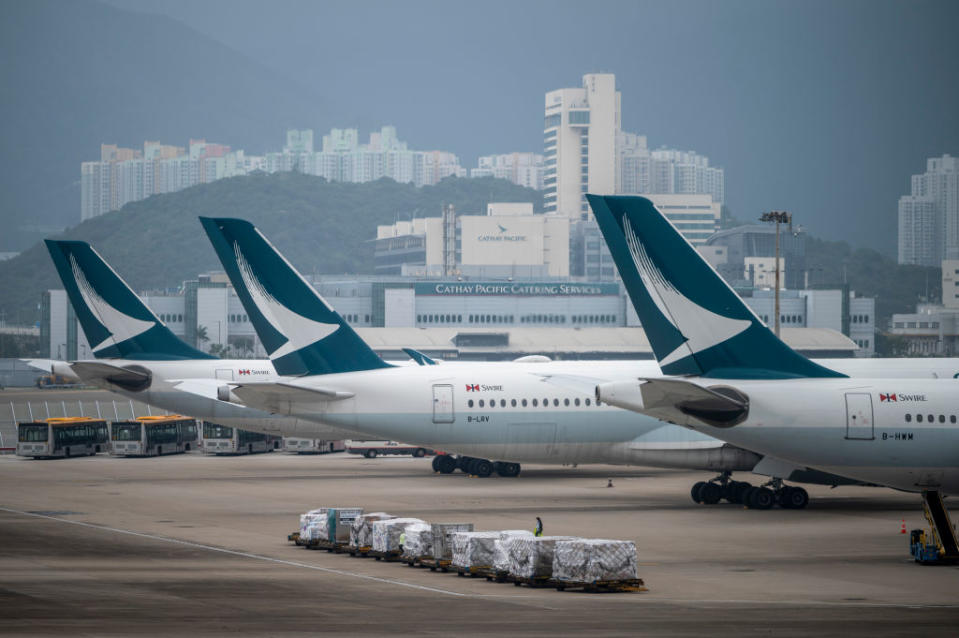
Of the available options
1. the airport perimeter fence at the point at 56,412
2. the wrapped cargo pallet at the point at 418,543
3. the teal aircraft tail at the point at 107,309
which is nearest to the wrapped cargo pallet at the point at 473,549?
the wrapped cargo pallet at the point at 418,543

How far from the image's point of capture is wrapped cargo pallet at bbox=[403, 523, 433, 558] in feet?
107

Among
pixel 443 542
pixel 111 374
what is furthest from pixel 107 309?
pixel 443 542

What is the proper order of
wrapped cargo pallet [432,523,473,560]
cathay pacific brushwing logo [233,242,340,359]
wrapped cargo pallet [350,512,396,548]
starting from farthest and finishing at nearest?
1. cathay pacific brushwing logo [233,242,340,359]
2. wrapped cargo pallet [350,512,396,548]
3. wrapped cargo pallet [432,523,473,560]

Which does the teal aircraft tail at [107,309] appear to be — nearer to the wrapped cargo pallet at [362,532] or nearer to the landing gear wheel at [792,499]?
the wrapped cargo pallet at [362,532]

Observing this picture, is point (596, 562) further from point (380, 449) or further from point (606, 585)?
point (380, 449)

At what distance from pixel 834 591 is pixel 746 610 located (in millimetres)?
3400

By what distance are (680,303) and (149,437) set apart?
157 feet

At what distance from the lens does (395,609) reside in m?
26.6

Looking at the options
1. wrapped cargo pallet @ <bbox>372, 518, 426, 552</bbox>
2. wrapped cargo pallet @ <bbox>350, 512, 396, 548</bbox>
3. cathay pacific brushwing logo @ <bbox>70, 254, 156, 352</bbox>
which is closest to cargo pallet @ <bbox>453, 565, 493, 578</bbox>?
wrapped cargo pallet @ <bbox>372, 518, 426, 552</bbox>

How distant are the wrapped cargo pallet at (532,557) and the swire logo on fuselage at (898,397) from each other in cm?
1104

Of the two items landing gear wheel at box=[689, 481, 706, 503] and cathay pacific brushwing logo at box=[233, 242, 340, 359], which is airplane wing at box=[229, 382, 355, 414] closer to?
cathay pacific brushwing logo at box=[233, 242, 340, 359]

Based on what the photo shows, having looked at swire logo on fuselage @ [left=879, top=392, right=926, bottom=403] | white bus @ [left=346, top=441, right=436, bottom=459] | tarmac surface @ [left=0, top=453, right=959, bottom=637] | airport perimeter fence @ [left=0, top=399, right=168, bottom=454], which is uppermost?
swire logo on fuselage @ [left=879, top=392, right=926, bottom=403]

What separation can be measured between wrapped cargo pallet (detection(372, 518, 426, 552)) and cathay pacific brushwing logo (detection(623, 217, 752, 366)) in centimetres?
862

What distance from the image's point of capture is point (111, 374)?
55.8 m
